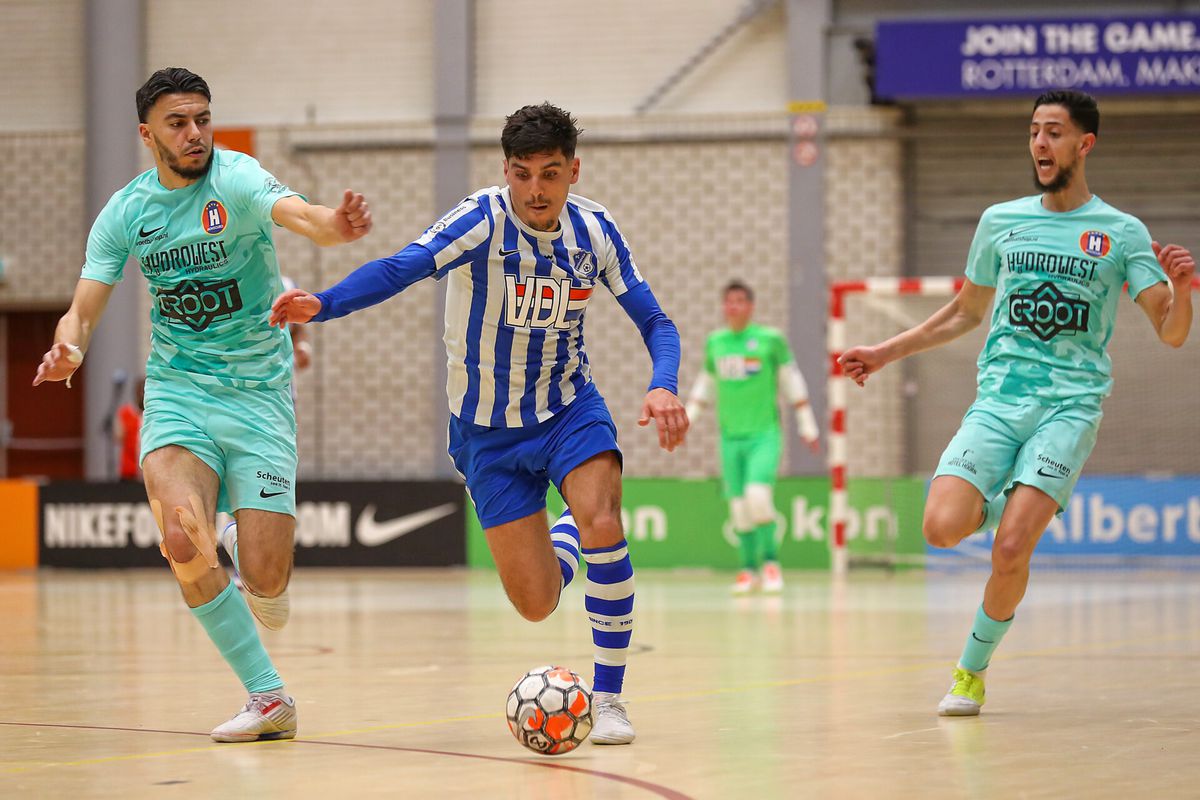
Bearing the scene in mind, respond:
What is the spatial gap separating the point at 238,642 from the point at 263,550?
13.7 inches

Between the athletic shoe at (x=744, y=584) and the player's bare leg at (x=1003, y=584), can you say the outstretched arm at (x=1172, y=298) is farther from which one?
the athletic shoe at (x=744, y=584)

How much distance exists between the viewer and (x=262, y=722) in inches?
222

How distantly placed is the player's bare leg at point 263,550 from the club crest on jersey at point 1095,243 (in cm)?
Answer: 330

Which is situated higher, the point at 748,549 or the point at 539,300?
the point at 539,300

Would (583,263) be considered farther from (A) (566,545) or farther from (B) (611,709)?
(B) (611,709)

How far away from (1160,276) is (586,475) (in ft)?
8.14

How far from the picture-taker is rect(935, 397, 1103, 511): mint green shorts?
20.3 ft

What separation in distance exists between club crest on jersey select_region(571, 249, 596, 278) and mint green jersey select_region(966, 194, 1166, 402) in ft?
5.81

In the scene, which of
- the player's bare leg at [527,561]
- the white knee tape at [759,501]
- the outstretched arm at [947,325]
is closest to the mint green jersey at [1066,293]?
the outstretched arm at [947,325]

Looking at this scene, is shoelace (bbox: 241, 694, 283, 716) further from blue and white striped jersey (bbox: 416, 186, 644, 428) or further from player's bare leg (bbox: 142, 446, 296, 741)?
blue and white striped jersey (bbox: 416, 186, 644, 428)

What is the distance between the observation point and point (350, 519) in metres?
17.6

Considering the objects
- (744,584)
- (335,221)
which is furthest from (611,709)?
(744,584)

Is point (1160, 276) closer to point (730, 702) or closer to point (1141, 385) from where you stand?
point (730, 702)

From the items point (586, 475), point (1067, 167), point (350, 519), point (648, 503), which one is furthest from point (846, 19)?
point (586, 475)
